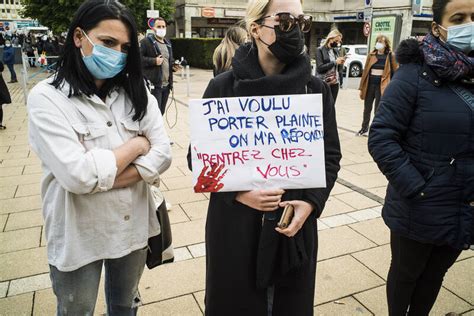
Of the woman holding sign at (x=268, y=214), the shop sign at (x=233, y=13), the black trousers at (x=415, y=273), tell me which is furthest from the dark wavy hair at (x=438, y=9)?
the shop sign at (x=233, y=13)

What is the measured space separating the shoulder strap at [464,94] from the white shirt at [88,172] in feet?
4.74

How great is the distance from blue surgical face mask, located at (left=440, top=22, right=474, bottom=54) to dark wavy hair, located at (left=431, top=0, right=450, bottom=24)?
0.07m

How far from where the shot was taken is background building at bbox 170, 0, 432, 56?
94.5 feet

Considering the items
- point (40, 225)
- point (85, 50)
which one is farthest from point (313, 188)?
point (40, 225)

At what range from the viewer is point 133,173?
1.73m

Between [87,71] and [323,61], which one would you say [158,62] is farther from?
[87,71]

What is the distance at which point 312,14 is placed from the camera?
3116cm

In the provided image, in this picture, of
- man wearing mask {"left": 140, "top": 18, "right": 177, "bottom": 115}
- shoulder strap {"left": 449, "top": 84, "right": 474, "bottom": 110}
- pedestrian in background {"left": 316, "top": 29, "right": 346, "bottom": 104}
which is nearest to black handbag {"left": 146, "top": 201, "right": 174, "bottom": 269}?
shoulder strap {"left": 449, "top": 84, "right": 474, "bottom": 110}

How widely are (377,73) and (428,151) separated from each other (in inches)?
233

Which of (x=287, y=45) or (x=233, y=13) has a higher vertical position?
(x=233, y=13)

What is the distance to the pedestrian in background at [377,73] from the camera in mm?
7063

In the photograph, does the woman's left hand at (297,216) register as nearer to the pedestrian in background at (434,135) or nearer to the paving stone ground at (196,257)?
the pedestrian in background at (434,135)

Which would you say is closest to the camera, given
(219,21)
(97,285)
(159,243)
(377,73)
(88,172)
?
(88,172)

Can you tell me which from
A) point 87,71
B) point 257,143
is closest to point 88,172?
point 87,71
